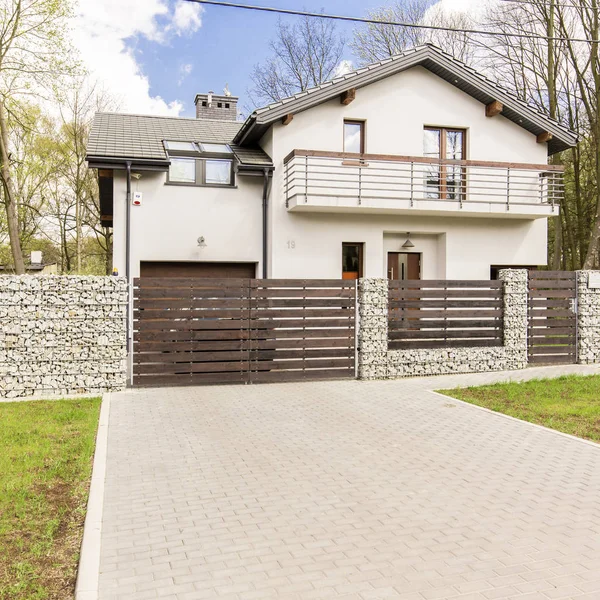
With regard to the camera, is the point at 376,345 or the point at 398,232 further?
Answer: the point at 398,232

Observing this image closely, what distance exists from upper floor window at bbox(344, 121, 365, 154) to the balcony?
22.9 inches

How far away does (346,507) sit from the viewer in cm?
497

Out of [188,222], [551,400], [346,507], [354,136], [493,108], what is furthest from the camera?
[493,108]

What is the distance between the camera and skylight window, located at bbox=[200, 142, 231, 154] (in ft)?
51.5

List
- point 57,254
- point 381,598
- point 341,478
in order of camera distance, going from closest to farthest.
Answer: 1. point 381,598
2. point 341,478
3. point 57,254

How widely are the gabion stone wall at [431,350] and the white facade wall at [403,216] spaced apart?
151 inches

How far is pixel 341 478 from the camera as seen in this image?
573cm

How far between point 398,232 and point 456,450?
1002 centimetres

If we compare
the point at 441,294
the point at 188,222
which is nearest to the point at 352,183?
the point at 188,222

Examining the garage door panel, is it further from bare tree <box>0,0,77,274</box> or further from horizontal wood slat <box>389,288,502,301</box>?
bare tree <box>0,0,77,274</box>

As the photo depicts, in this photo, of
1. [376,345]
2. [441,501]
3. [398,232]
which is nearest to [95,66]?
[398,232]

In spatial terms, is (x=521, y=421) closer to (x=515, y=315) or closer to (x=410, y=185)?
(x=515, y=315)

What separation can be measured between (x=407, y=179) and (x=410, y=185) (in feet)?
0.86

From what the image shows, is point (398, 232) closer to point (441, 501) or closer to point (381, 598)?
point (441, 501)
